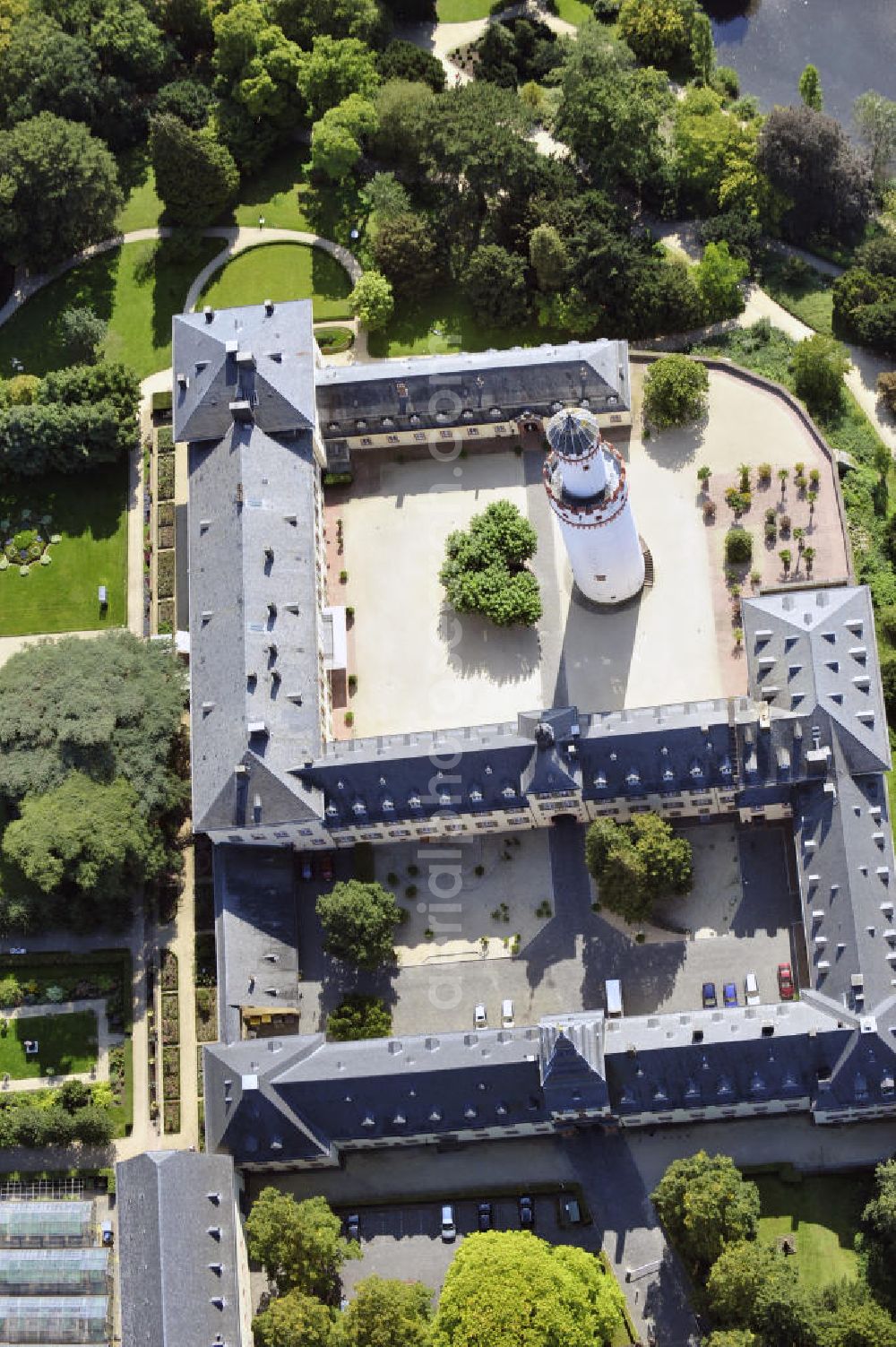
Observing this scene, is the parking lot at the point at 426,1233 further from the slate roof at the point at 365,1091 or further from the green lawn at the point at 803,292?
the green lawn at the point at 803,292

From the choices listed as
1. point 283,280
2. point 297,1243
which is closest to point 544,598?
point 283,280

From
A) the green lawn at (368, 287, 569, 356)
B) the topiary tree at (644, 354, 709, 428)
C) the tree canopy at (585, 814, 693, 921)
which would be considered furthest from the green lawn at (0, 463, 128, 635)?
the tree canopy at (585, 814, 693, 921)

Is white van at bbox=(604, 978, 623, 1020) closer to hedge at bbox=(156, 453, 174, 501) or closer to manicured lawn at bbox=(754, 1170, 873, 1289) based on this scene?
manicured lawn at bbox=(754, 1170, 873, 1289)

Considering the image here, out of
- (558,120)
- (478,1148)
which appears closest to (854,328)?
(558,120)

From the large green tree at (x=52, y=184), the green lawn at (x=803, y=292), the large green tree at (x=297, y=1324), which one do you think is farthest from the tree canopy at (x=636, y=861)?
the large green tree at (x=52, y=184)

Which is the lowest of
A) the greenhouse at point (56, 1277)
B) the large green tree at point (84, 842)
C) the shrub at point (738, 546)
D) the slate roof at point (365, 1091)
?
the greenhouse at point (56, 1277)
